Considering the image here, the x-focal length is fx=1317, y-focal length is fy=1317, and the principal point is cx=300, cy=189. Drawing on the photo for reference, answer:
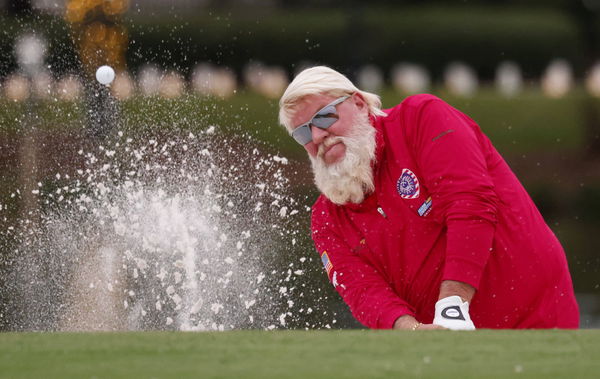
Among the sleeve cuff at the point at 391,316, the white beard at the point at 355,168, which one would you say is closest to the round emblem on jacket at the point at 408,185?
the white beard at the point at 355,168

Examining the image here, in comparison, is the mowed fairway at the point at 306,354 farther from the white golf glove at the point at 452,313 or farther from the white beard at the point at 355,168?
the white beard at the point at 355,168

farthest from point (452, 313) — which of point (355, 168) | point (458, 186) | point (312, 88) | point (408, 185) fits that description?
point (312, 88)

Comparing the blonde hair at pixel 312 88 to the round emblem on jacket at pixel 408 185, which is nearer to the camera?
the round emblem on jacket at pixel 408 185

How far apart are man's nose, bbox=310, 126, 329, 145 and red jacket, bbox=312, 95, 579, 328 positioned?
19 centimetres

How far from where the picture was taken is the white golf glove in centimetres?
422

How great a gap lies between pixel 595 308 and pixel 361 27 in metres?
18.8

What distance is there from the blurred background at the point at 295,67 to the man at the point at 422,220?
13.2 meters

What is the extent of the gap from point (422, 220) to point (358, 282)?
1.16ft

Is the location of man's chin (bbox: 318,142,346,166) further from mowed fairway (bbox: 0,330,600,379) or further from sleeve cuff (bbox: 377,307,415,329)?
mowed fairway (bbox: 0,330,600,379)

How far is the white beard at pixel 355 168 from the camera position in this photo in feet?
15.2

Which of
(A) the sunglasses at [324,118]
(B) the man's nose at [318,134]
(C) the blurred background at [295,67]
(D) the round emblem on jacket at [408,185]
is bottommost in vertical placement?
(C) the blurred background at [295,67]

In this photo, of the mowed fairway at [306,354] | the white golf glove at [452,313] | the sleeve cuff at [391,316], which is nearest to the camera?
the mowed fairway at [306,354]

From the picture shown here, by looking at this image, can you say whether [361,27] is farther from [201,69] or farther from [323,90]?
[323,90]

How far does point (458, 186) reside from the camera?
14.2ft
